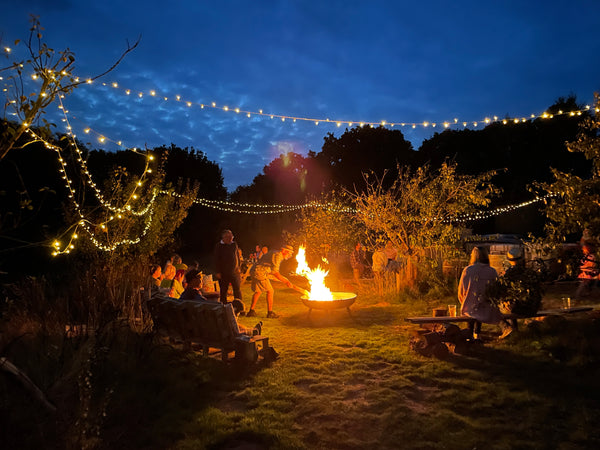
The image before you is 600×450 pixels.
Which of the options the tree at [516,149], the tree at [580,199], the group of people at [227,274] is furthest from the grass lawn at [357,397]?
the tree at [516,149]

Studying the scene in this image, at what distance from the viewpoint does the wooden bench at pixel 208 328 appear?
562 cm

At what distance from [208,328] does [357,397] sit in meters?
2.30

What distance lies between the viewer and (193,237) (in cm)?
2614

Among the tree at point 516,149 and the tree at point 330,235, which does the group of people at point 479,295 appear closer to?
the tree at point 330,235

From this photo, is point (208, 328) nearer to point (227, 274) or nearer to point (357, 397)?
point (357, 397)

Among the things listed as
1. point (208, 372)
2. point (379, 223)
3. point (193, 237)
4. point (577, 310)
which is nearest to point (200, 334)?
point (208, 372)

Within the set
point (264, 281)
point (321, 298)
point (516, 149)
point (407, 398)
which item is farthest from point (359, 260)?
point (516, 149)

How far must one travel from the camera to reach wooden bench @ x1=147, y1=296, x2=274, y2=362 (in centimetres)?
562

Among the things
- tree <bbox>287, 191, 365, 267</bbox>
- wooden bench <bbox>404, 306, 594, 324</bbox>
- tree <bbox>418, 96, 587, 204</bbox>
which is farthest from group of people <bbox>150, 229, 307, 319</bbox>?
tree <bbox>418, 96, 587, 204</bbox>

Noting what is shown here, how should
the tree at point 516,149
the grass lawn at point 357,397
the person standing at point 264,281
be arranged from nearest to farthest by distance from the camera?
the grass lawn at point 357,397, the person standing at point 264,281, the tree at point 516,149

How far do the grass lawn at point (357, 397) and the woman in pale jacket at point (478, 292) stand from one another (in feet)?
1.45

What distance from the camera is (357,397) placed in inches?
186

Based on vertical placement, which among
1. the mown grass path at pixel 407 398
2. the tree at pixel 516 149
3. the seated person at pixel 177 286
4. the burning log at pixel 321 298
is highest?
the tree at pixel 516 149

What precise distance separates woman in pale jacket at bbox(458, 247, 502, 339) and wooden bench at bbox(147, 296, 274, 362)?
11.0ft
